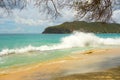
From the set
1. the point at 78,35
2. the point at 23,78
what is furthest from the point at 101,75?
the point at 78,35

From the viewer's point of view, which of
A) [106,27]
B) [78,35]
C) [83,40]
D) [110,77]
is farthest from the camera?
[78,35]

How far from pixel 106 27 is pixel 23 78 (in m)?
3.34

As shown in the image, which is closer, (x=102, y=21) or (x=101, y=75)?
(x=101, y=75)

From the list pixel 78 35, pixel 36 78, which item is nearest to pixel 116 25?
pixel 36 78

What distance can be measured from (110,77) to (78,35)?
124 feet

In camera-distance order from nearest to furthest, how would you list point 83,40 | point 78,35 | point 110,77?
point 110,77 < point 83,40 < point 78,35

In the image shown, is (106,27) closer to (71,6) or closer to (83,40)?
(71,6)

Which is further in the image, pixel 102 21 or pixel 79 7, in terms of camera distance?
pixel 102 21

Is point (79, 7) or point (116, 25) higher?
point (79, 7)

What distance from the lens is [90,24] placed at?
419 inches

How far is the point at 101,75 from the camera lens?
9.91 m

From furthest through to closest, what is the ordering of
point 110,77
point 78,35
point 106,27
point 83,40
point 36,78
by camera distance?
point 78,35, point 83,40, point 106,27, point 36,78, point 110,77

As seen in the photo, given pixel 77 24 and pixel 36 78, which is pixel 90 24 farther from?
pixel 36 78

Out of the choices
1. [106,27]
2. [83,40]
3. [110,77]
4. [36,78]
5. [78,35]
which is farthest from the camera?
[78,35]
